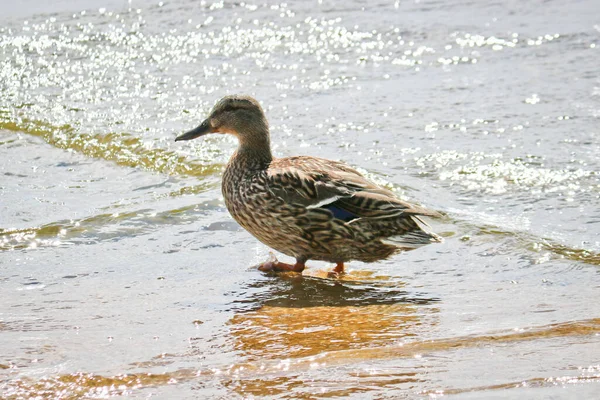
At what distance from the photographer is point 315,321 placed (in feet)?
18.6

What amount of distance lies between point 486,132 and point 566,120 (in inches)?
29.9

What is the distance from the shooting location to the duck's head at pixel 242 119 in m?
7.68

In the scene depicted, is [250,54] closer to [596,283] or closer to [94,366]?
[596,283]

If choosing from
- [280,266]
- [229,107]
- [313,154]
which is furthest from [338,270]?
[313,154]

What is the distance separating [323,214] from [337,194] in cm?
17

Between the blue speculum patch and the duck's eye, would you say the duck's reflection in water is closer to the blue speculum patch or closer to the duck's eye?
the blue speculum patch

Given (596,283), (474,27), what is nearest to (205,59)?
(474,27)

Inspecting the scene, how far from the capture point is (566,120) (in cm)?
945

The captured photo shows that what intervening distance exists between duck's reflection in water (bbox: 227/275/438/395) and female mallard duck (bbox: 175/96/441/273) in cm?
23

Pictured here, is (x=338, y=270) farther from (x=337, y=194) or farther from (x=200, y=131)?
(x=200, y=131)

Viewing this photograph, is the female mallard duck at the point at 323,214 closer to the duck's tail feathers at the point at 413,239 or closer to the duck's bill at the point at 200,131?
the duck's tail feathers at the point at 413,239

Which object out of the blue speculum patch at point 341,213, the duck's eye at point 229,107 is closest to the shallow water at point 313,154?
the blue speculum patch at point 341,213

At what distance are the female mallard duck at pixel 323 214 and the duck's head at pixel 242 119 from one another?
547 millimetres

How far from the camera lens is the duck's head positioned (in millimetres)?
7684
